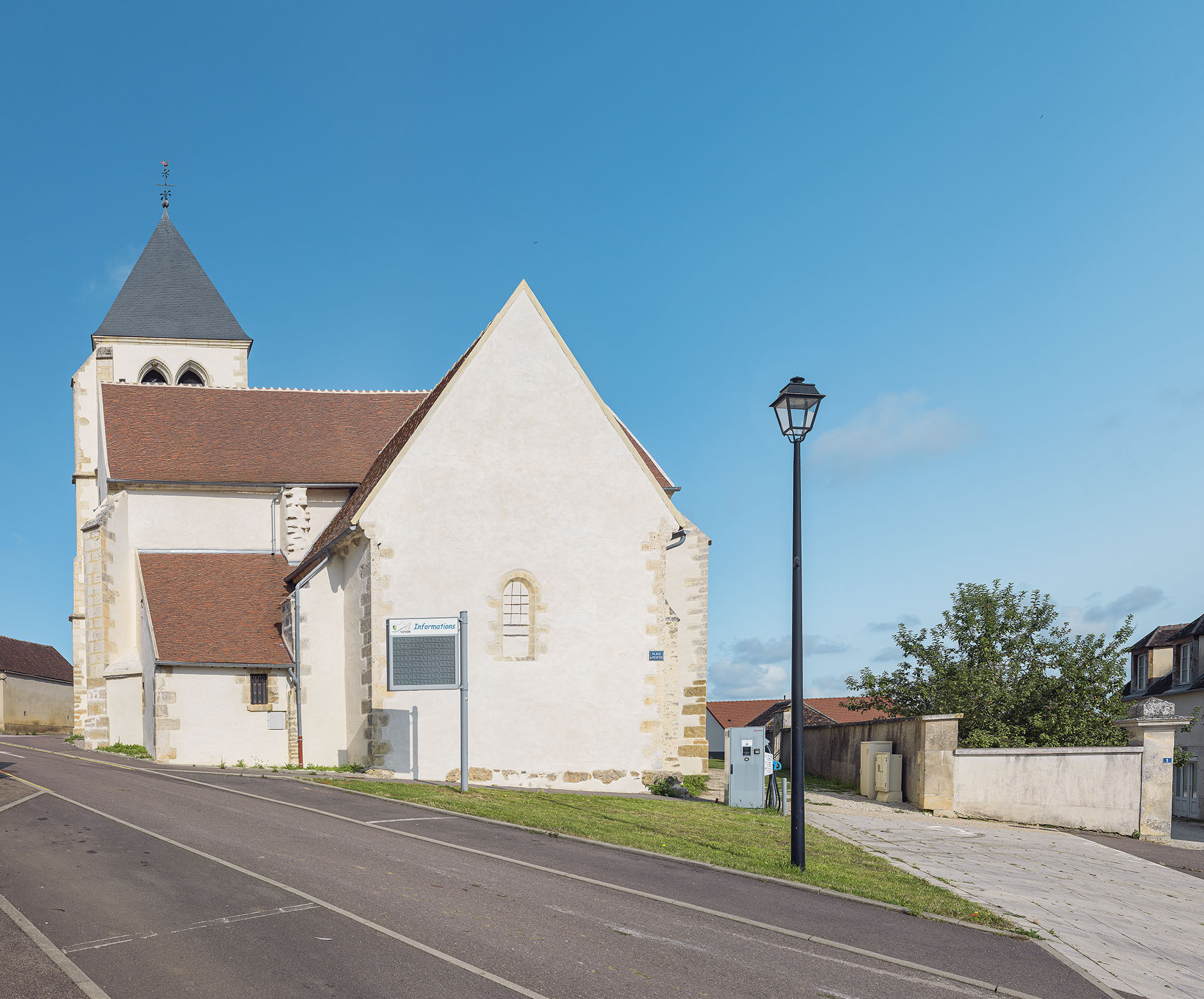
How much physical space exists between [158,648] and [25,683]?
3286cm

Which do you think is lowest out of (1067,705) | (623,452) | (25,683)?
(25,683)

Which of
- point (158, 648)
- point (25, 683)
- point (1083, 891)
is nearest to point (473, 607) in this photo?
point (158, 648)

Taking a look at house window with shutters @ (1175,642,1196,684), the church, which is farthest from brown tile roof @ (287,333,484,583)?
house window with shutters @ (1175,642,1196,684)

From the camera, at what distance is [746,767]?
19.4 metres

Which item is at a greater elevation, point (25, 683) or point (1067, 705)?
point (1067, 705)

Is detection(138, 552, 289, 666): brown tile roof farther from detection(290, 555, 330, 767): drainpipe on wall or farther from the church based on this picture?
detection(290, 555, 330, 767): drainpipe on wall

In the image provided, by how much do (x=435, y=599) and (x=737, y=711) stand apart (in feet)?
120

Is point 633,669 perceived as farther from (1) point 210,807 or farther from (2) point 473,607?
(1) point 210,807

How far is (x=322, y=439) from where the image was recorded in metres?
31.4

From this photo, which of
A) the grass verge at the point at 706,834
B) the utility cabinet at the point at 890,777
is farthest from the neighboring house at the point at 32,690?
the utility cabinet at the point at 890,777

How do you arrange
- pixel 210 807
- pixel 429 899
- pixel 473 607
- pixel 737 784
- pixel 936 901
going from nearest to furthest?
pixel 429 899, pixel 936 901, pixel 210 807, pixel 737 784, pixel 473 607

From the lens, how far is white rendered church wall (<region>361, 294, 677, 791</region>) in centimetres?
2219

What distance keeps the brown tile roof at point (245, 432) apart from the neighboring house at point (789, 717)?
47.8ft

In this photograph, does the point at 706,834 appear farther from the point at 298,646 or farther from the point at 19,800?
the point at 298,646
